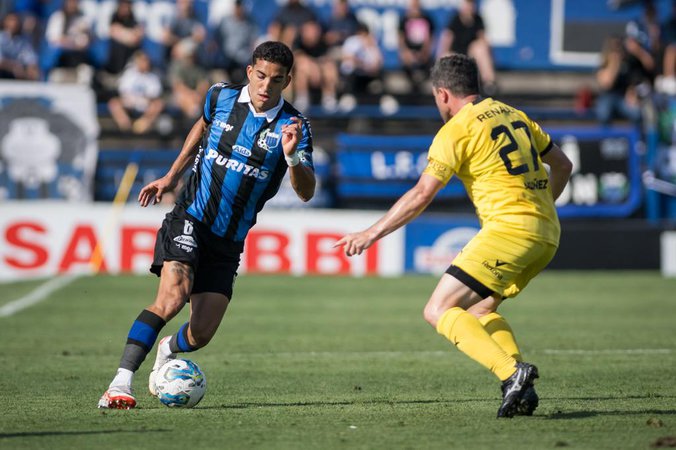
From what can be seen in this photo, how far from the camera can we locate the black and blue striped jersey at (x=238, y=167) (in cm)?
757

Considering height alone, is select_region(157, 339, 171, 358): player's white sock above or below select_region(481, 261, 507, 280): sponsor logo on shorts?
below

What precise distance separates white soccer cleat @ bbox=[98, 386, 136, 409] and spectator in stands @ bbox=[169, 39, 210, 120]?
14299 millimetres

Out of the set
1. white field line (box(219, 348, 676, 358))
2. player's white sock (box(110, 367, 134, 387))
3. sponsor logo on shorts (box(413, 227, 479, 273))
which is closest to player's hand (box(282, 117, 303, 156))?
player's white sock (box(110, 367, 134, 387))

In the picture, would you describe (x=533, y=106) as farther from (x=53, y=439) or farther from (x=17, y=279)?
(x=53, y=439)

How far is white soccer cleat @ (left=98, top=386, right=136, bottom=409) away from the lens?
7.13 m

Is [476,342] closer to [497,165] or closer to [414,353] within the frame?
[497,165]

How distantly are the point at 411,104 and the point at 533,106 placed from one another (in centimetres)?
239

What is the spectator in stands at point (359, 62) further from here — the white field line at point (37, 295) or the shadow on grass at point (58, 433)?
the shadow on grass at point (58, 433)

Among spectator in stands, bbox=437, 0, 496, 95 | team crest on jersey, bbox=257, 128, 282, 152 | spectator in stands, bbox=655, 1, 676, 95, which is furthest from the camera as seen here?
spectator in stands, bbox=655, 1, 676, 95

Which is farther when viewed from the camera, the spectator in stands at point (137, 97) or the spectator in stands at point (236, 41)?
the spectator in stands at point (236, 41)

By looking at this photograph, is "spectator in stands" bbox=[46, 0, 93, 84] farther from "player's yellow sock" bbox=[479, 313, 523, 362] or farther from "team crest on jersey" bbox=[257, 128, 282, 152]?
"player's yellow sock" bbox=[479, 313, 523, 362]

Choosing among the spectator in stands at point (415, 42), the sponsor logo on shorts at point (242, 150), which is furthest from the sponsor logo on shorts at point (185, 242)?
the spectator in stands at point (415, 42)

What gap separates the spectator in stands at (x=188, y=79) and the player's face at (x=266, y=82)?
13691mm

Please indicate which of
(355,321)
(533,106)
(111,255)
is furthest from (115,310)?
(533,106)
